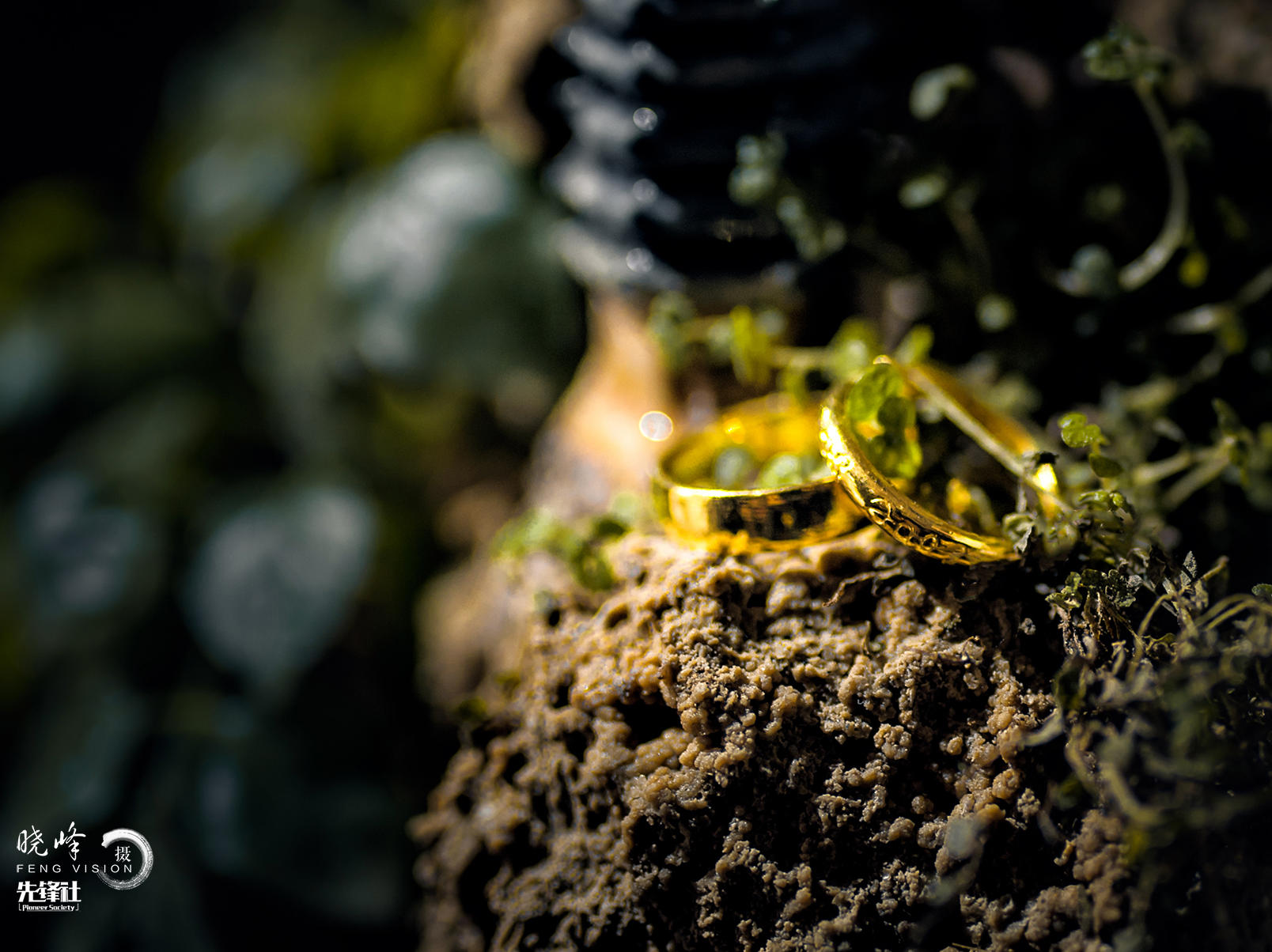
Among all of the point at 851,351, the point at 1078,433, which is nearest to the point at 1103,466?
the point at 1078,433

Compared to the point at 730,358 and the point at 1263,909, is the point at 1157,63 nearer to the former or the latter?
the point at 730,358

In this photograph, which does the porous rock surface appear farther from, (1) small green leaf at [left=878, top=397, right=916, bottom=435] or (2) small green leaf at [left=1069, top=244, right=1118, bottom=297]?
(2) small green leaf at [left=1069, top=244, right=1118, bottom=297]

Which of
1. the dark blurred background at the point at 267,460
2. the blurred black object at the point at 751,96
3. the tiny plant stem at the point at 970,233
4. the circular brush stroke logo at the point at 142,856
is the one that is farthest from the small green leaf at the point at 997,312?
the circular brush stroke logo at the point at 142,856

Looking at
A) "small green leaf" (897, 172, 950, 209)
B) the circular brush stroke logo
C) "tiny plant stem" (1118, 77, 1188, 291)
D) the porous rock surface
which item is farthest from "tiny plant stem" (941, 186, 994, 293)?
the circular brush stroke logo

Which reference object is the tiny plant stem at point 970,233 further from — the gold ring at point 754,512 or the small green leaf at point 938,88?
the gold ring at point 754,512

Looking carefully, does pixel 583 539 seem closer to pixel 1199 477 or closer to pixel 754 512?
pixel 754 512
